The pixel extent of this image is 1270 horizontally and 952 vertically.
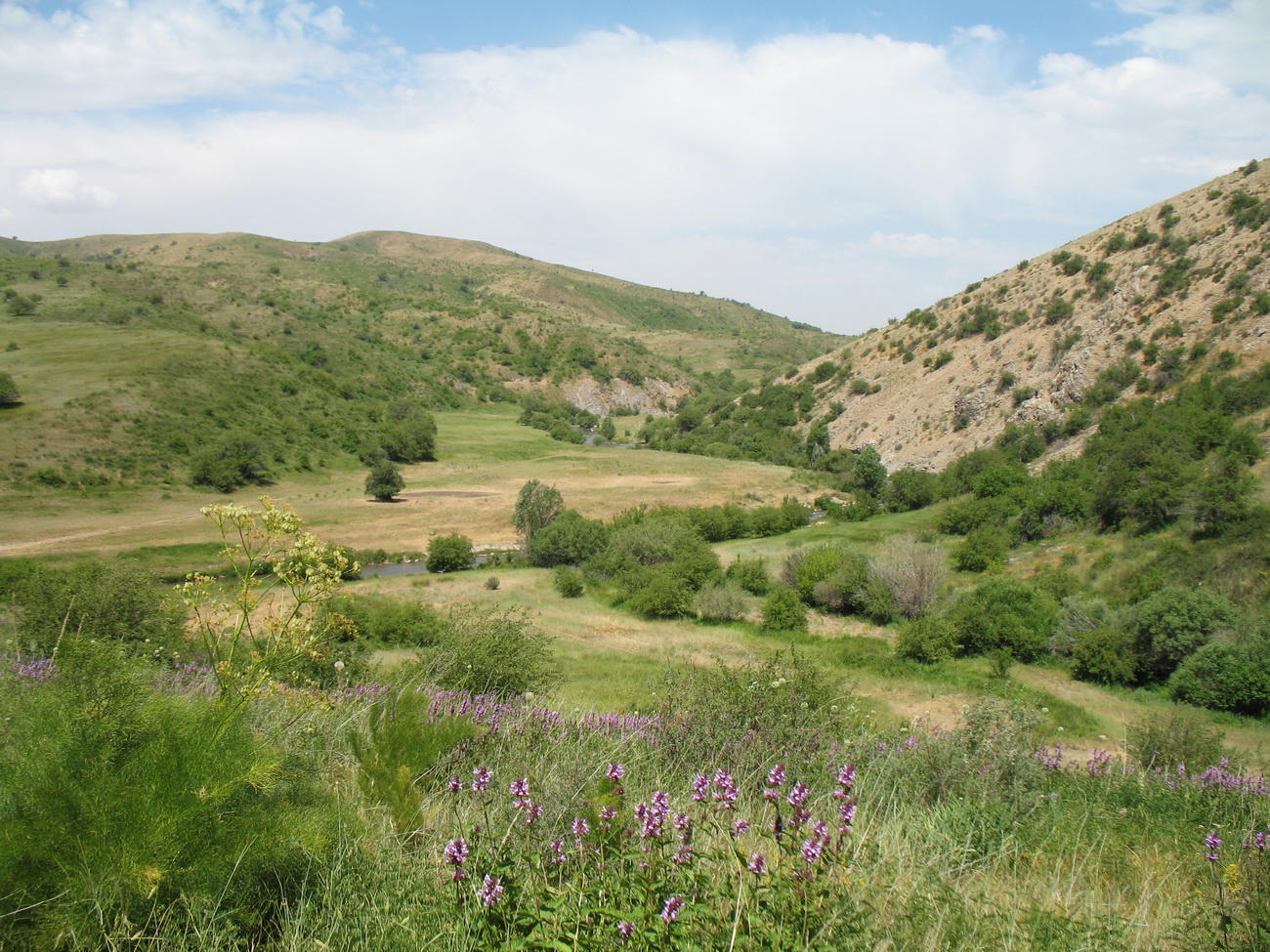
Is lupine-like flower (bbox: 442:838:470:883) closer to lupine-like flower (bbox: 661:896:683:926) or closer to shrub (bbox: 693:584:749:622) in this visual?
A: lupine-like flower (bbox: 661:896:683:926)

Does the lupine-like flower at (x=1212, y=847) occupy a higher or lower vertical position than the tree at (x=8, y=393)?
higher

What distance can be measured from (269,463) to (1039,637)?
50.0m

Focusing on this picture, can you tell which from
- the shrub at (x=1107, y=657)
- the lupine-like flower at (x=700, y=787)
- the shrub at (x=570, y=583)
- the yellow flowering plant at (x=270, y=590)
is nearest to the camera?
the lupine-like flower at (x=700, y=787)

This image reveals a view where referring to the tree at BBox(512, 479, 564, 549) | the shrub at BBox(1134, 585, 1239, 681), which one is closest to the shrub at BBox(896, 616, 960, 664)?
the shrub at BBox(1134, 585, 1239, 681)

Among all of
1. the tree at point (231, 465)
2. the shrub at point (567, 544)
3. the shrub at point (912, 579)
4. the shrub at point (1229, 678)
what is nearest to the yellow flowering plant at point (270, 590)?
the shrub at point (1229, 678)

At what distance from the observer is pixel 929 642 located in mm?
21859

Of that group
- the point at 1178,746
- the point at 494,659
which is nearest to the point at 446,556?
the point at 494,659

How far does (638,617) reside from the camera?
27906mm

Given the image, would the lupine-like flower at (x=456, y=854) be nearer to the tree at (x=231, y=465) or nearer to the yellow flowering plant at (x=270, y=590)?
the yellow flowering plant at (x=270, y=590)

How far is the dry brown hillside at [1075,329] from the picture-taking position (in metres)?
39.4

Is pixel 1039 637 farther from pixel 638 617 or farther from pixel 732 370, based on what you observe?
pixel 732 370

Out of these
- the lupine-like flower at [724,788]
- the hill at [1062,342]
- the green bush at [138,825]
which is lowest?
the green bush at [138,825]

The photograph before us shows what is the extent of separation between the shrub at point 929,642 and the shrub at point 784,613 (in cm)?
383

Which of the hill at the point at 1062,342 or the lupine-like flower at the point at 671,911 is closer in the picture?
the lupine-like flower at the point at 671,911
